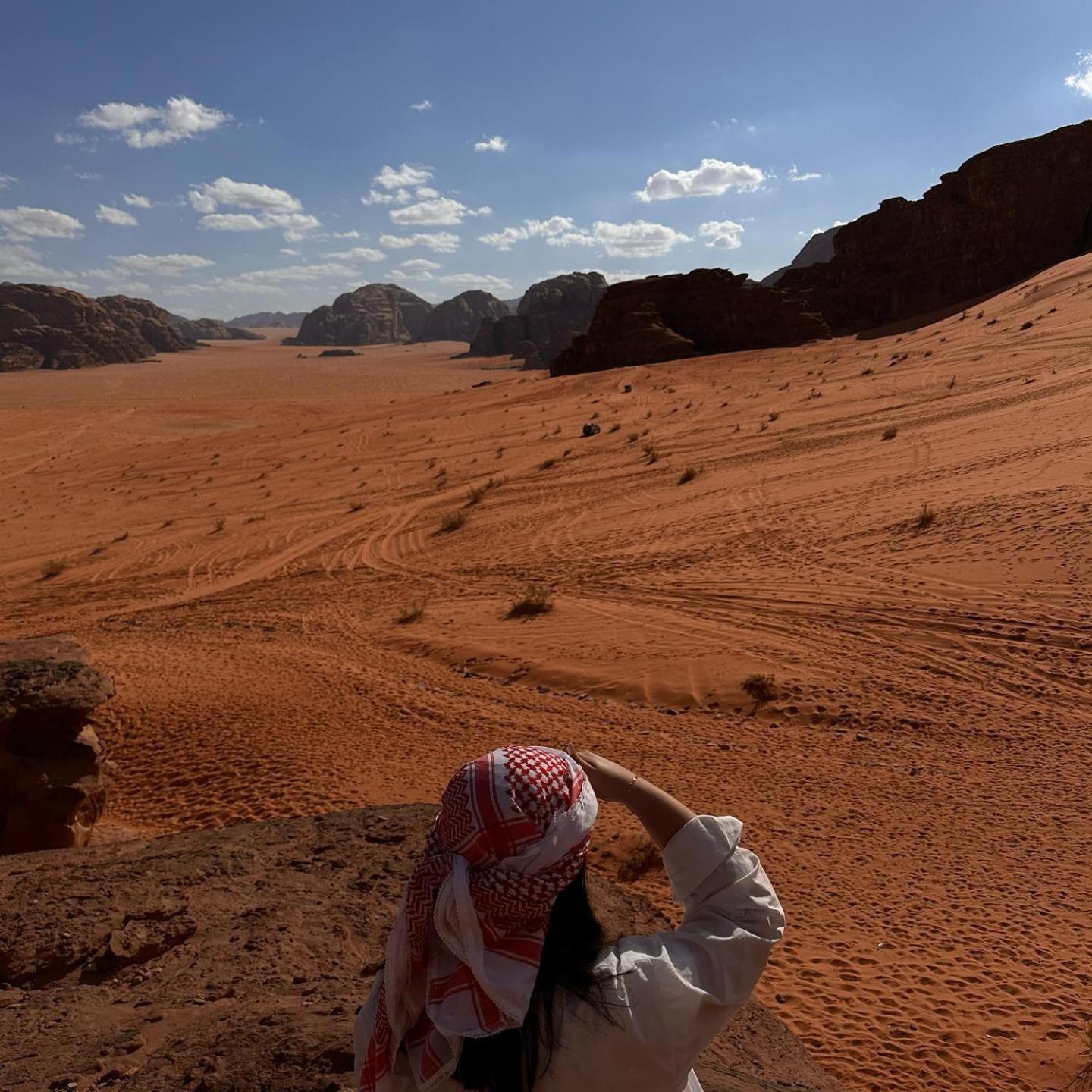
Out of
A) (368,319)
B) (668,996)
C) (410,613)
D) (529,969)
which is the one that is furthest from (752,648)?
(368,319)

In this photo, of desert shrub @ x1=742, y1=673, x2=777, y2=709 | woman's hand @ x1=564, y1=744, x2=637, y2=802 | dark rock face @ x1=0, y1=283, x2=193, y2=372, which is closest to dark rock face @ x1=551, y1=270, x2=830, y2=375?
desert shrub @ x1=742, y1=673, x2=777, y2=709

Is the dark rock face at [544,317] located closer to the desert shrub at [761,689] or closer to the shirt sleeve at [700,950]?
the desert shrub at [761,689]

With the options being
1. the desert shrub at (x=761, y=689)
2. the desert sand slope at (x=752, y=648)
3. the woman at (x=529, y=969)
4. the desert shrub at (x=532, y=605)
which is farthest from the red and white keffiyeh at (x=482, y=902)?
the desert shrub at (x=532, y=605)

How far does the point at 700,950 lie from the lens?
1.57 meters

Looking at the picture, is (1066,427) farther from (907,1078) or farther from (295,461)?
(295,461)

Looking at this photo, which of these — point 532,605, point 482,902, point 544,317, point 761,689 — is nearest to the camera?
point 482,902

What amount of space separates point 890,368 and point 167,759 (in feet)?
76.5

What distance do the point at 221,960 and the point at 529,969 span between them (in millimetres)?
2773

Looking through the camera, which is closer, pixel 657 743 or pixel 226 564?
pixel 657 743

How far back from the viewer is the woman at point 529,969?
1.41 meters

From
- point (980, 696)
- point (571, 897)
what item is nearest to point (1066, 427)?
point (980, 696)

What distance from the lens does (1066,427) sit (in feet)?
47.2

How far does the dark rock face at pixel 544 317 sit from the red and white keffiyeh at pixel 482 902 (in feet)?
246

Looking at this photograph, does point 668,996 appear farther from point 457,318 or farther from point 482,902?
point 457,318
